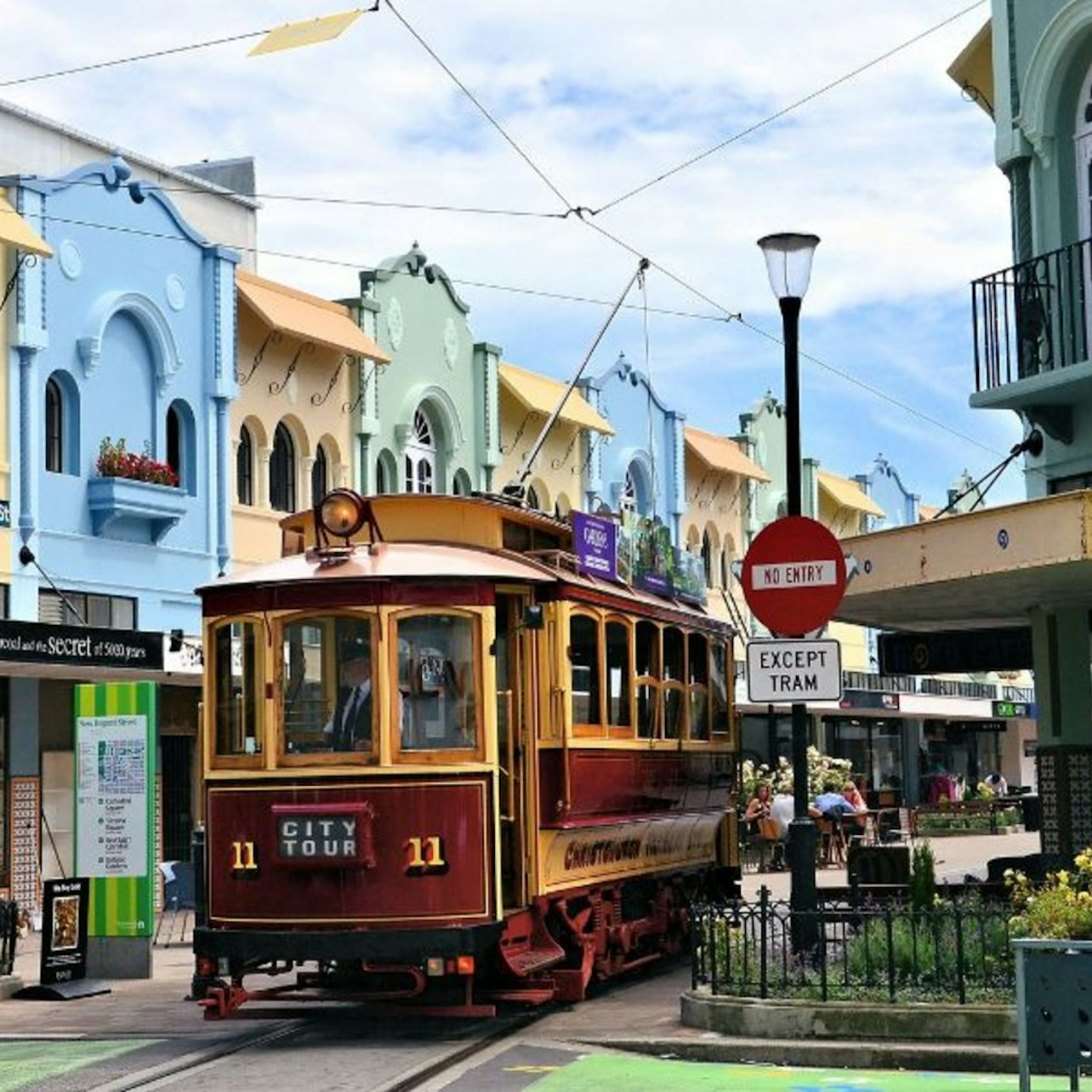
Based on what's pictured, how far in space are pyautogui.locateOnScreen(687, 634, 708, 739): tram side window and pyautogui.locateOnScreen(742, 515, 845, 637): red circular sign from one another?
4.28 metres

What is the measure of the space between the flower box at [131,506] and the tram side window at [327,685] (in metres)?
13.9

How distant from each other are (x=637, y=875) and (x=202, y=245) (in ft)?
49.6

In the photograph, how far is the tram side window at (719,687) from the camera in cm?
1939

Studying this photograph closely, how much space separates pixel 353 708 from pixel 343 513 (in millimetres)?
1453

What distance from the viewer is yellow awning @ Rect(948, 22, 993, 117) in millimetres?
20281

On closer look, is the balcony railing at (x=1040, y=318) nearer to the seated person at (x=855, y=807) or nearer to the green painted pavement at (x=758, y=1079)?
the green painted pavement at (x=758, y=1079)

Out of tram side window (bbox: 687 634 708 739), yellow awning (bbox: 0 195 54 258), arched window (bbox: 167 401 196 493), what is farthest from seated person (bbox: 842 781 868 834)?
tram side window (bbox: 687 634 708 739)

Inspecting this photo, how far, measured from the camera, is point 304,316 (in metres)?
32.2

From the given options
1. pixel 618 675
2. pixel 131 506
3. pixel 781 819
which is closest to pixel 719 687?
pixel 618 675

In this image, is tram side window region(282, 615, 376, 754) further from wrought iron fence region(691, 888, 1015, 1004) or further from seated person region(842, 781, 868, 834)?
seated person region(842, 781, 868, 834)

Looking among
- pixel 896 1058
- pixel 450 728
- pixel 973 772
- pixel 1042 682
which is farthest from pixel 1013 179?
pixel 973 772

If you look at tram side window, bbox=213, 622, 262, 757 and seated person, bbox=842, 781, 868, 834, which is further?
seated person, bbox=842, 781, 868, 834

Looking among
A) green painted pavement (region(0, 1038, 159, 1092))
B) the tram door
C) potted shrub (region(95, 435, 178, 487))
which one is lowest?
green painted pavement (region(0, 1038, 159, 1092))

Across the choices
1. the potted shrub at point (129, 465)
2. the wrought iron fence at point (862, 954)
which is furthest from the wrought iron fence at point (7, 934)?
the potted shrub at point (129, 465)
